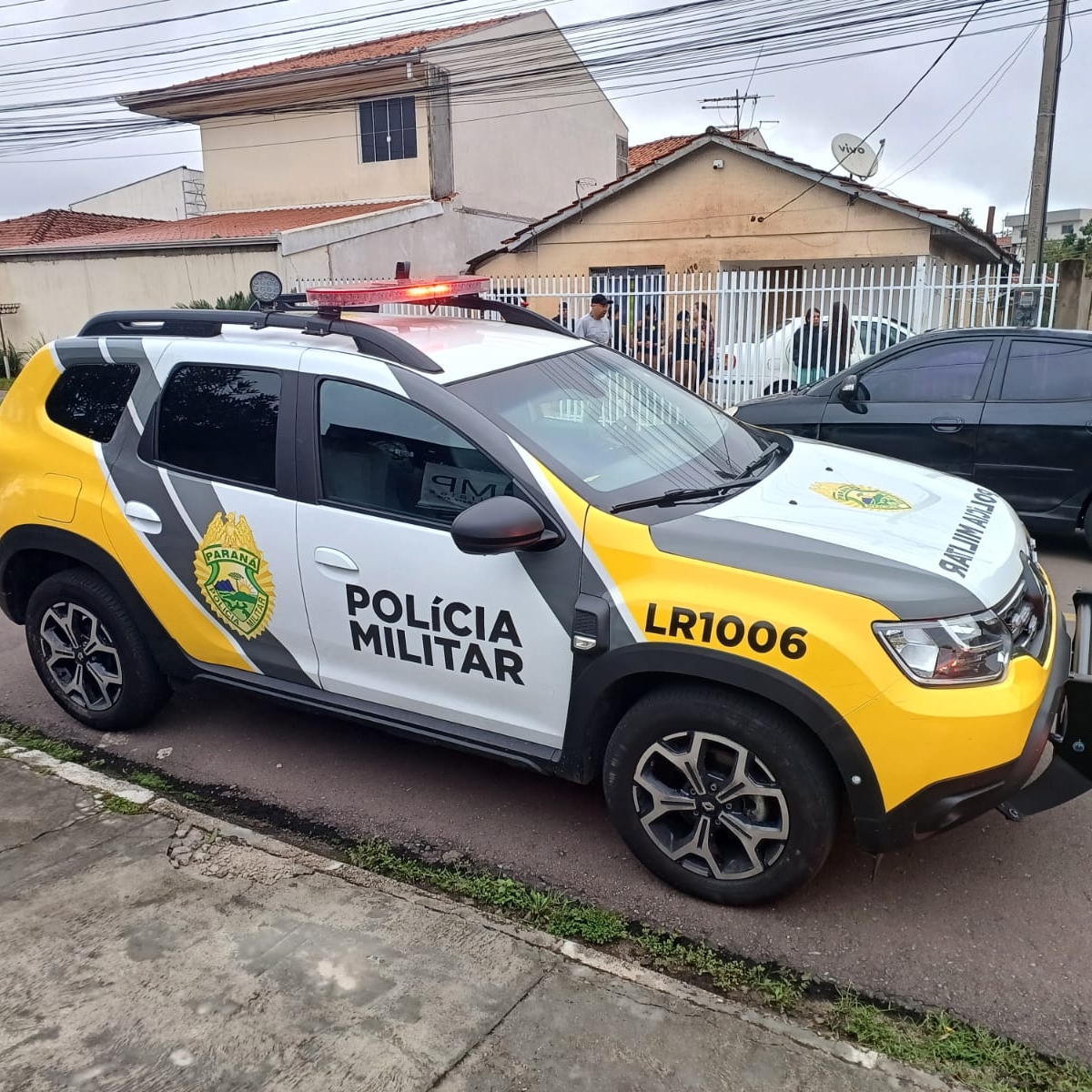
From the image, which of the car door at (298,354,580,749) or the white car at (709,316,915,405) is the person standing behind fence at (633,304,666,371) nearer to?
A: the white car at (709,316,915,405)

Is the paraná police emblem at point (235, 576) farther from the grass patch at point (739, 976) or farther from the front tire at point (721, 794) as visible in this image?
the front tire at point (721, 794)

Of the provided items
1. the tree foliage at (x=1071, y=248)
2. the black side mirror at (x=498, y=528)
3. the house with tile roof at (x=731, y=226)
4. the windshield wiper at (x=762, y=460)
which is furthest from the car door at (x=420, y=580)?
the tree foliage at (x=1071, y=248)

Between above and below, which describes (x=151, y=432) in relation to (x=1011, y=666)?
above

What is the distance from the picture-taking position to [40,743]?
4219 mm

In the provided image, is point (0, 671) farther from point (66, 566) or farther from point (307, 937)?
point (307, 937)

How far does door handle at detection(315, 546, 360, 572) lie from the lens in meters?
3.29

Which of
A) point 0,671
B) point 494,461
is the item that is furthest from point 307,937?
point 0,671

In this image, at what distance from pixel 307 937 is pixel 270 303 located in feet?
8.16

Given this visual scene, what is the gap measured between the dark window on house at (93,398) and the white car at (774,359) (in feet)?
31.4

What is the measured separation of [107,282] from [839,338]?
1644 centimetres

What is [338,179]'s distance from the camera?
862 inches

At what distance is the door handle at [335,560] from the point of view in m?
3.29

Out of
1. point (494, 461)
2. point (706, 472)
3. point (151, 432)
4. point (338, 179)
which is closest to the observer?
point (494, 461)

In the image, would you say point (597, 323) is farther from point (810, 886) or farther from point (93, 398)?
point (810, 886)
